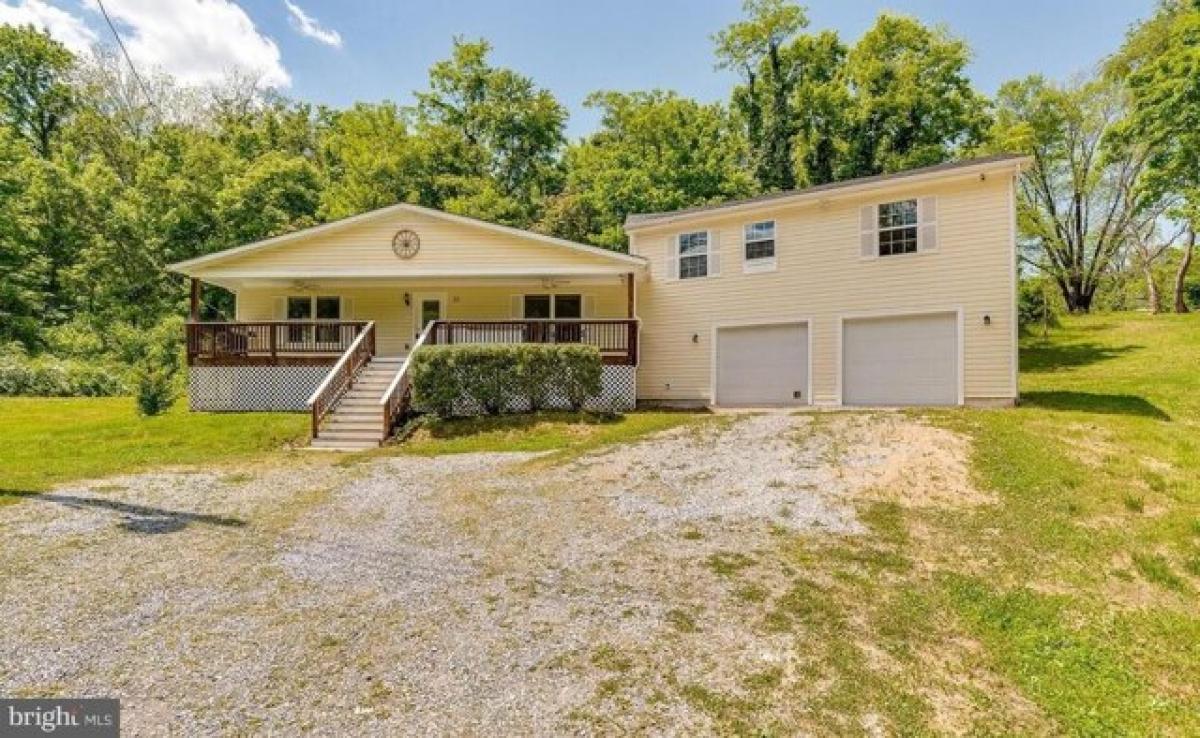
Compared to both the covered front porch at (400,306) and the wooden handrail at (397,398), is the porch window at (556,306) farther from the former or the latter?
the wooden handrail at (397,398)

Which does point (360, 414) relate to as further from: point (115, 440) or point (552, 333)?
point (552, 333)

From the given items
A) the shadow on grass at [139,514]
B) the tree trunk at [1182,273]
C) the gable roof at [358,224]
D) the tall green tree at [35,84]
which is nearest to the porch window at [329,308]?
the gable roof at [358,224]

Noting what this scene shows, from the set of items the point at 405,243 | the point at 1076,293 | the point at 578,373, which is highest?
the point at 1076,293

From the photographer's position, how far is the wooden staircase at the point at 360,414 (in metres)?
12.5

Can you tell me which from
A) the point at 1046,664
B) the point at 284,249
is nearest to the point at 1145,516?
the point at 1046,664

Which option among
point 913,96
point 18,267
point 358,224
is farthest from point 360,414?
point 913,96

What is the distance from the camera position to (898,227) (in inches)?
576

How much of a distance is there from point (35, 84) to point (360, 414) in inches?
1463

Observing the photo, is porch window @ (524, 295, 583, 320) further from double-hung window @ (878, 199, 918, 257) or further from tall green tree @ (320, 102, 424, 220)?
tall green tree @ (320, 102, 424, 220)

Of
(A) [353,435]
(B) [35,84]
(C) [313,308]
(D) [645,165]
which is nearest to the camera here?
(A) [353,435]

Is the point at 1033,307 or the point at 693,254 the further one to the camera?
the point at 1033,307

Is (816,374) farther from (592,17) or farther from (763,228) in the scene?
(592,17)

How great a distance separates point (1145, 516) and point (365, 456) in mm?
10798

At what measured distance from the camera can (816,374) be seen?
15.4 metres
